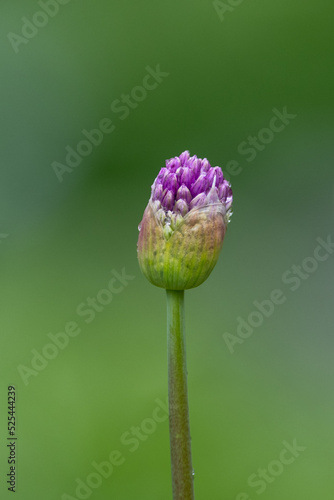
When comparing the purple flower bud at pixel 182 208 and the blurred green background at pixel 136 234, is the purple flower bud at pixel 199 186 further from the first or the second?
the blurred green background at pixel 136 234

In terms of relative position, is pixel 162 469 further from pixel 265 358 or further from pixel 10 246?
pixel 10 246

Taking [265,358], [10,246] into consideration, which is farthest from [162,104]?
[265,358]

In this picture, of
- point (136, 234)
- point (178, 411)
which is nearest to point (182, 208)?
point (178, 411)

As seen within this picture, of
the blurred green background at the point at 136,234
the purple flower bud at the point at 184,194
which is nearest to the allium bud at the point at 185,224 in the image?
the purple flower bud at the point at 184,194

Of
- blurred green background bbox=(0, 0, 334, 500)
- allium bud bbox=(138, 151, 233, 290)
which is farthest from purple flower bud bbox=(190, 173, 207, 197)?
blurred green background bbox=(0, 0, 334, 500)

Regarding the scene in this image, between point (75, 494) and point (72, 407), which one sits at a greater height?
point (72, 407)

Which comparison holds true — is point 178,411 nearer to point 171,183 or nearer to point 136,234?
point 171,183

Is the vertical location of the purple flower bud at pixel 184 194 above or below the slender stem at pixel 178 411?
above
